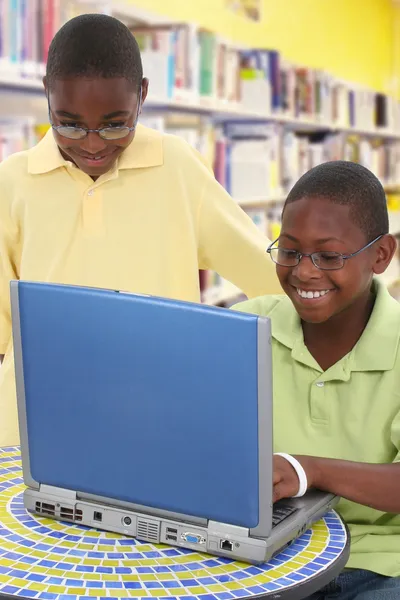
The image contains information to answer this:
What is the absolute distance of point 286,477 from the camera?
3.51 feet

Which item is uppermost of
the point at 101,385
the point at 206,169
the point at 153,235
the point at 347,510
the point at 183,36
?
the point at 183,36

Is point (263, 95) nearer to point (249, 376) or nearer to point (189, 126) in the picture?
point (189, 126)

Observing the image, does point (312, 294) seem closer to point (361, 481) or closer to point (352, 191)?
point (352, 191)

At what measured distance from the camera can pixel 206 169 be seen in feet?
5.16

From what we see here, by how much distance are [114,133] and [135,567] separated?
2.16 feet

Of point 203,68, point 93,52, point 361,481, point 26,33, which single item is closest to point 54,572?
point 361,481

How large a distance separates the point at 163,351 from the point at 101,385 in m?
0.10

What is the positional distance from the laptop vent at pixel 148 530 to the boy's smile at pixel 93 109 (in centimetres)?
59

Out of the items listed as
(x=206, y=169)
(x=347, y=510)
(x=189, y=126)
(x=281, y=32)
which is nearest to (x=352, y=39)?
(x=281, y=32)

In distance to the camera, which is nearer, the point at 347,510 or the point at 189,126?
the point at 347,510

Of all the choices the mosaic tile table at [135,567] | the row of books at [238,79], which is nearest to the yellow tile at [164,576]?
the mosaic tile table at [135,567]

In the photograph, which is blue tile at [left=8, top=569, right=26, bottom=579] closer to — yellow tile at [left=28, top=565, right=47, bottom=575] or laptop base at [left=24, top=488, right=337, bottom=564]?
yellow tile at [left=28, top=565, right=47, bottom=575]

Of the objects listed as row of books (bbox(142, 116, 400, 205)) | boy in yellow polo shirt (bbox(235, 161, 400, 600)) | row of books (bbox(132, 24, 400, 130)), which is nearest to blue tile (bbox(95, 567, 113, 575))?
boy in yellow polo shirt (bbox(235, 161, 400, 600))

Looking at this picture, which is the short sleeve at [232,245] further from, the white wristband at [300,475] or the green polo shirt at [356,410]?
the white wristband at [300,475]
